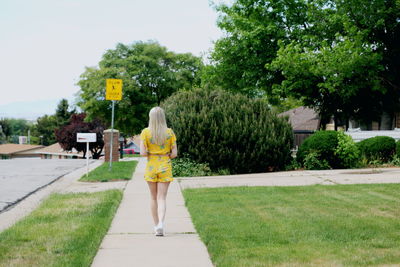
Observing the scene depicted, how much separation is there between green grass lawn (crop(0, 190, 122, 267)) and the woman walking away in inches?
33.2

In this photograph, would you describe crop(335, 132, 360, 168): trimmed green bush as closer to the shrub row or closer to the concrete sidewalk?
the shrub row

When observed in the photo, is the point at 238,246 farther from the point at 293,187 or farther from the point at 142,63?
the point at 142,63

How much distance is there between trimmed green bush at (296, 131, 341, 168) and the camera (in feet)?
54.1

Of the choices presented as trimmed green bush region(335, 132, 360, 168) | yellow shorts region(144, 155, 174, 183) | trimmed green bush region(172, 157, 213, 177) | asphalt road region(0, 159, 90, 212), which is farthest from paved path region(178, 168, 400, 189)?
yellow shorts region(144, 155, 174, 183)

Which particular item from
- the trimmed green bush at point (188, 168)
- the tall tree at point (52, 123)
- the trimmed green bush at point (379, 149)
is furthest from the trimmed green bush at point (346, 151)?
the tall tree at point (52, 123)

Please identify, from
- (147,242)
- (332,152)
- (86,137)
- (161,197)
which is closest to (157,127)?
(161,197)

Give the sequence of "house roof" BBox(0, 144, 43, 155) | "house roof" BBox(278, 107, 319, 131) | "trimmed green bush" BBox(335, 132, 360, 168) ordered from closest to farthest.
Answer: "trimmed green bush" BBox(335, 132, 360, 168)
"house roof" BBox(278, 107, 319, 131)
"house roof" BBox(0, 144, 43, 155)

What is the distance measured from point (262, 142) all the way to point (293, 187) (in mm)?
4659

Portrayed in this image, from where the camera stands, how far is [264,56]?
103ft

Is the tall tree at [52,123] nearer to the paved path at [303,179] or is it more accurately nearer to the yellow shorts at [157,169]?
the paved path at [303,179]

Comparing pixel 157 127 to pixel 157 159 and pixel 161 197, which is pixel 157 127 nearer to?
pixel 157 159

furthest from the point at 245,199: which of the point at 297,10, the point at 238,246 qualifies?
the point at 297,10

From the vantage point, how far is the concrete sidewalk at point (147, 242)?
5.68 metres

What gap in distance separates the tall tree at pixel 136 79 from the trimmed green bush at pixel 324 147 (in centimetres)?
3915
